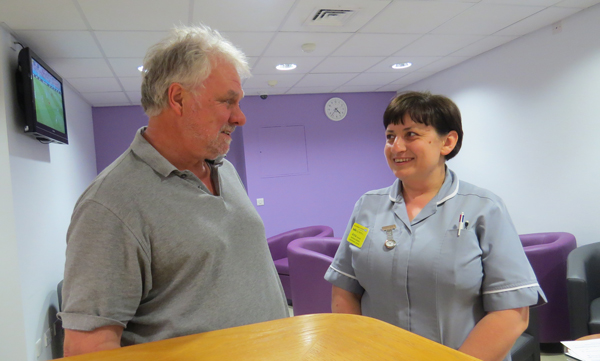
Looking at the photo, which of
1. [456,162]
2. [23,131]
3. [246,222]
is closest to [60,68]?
[23,131]

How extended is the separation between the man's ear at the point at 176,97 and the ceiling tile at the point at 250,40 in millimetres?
2580

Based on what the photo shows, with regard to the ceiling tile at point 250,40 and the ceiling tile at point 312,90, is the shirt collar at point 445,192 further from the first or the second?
the ceiling tile at point 312,90

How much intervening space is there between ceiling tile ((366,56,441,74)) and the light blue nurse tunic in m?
3.62

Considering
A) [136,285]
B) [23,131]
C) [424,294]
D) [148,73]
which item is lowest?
[424,294]

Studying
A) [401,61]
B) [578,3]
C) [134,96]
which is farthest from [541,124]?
[134,96]

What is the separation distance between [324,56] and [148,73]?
347 cm

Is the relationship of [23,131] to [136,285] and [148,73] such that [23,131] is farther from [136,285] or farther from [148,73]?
[136,285]

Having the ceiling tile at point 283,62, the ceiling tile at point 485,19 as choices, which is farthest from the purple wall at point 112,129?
the ceiling tile at point 485,19

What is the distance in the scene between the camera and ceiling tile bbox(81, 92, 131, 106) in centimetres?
517

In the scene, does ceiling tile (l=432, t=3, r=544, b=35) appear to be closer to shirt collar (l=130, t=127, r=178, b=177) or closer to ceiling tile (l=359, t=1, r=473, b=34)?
ceiling tile (l=359, t=1, r=473, b=34)

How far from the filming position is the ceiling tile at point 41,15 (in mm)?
2561

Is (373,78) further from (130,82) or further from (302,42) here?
(130,82)

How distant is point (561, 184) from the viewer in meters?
3.99

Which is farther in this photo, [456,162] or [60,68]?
[456,162]
